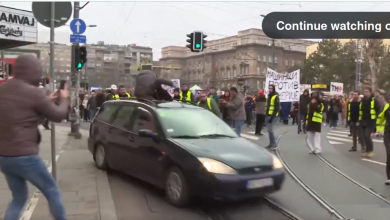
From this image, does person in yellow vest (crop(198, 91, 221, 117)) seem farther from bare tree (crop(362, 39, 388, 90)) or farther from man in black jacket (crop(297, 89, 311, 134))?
bare tree (crop(362, 39, 388, 90))

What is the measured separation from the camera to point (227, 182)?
599cm

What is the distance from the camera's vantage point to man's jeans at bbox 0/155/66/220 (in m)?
4.12

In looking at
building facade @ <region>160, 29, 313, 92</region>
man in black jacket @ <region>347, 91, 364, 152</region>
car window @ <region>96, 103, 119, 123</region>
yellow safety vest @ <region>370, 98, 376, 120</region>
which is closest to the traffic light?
car window @ <region>96, 103, 119, 123</region>

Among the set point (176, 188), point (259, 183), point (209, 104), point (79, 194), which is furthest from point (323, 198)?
point (209, 104)

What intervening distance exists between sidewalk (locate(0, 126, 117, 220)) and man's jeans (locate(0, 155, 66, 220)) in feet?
4.35

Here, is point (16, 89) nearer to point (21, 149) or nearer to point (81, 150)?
point (21, 149)

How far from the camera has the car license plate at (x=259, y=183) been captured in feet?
20.2

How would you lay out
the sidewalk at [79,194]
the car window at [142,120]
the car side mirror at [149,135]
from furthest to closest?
the car window at [142,120] → the car side mirror at [149,135] → the sidewalk at [79,194]

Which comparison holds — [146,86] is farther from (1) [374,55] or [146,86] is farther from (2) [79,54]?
(1) [374,55]

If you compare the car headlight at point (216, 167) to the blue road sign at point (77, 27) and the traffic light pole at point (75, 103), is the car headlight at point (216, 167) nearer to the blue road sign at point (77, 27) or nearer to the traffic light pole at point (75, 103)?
the traffic light pole at point (75, 103)

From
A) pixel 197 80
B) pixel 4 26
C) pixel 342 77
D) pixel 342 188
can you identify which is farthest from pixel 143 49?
pixel 342 188

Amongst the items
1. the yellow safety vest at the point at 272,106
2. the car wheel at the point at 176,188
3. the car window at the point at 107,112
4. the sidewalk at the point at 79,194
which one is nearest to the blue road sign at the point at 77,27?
the sidewalk at the point at 79,194

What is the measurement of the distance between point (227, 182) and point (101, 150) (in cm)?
388

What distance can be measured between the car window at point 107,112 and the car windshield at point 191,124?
67.3 inches
